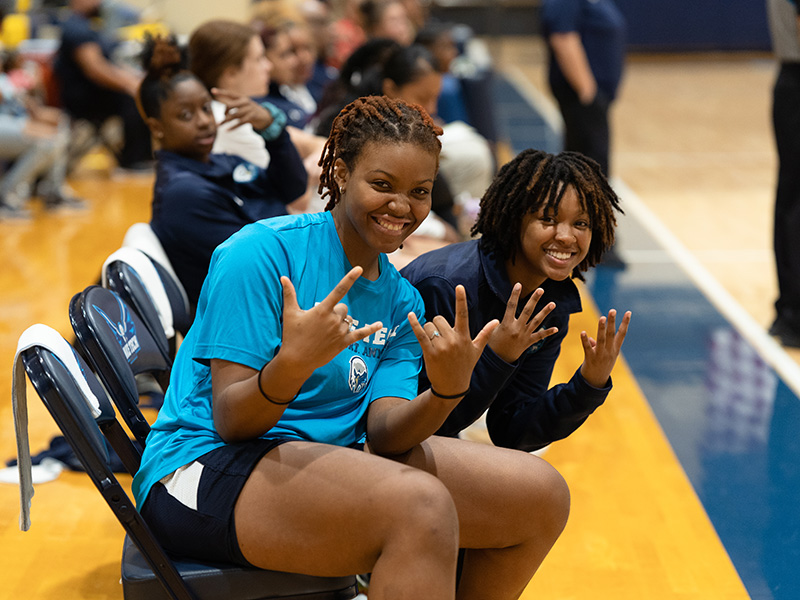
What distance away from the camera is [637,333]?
4.39 meters

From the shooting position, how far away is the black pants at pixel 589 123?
17.8ft

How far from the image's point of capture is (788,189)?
4.11 meters

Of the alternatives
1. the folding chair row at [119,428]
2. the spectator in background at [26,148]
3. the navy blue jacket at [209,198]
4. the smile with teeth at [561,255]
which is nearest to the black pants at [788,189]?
the navy blue jacket at [209,198]

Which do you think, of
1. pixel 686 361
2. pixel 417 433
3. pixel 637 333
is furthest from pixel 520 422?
pixel 637 333

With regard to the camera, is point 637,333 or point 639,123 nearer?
point 637,333

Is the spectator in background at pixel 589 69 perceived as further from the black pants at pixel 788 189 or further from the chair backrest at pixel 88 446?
the chair backrest at pixel 88 446

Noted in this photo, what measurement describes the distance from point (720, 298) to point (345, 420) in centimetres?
360

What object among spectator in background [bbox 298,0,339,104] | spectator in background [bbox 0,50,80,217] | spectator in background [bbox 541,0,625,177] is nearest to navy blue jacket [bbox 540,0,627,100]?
spectator in background [bbox 541,0,625,177]

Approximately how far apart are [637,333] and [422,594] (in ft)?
10.3

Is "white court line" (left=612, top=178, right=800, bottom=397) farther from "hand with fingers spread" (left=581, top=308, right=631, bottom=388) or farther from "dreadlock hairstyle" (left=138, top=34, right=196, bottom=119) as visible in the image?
"dreadlock hairstyle" (left=138, top=34, right=196, bottom=119)

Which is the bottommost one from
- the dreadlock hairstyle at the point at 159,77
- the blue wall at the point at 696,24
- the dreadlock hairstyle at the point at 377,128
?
the blue wall at the point at 696,24

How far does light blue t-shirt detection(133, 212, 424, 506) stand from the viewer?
5.21ft

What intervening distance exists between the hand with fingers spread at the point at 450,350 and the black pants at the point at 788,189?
2.92m

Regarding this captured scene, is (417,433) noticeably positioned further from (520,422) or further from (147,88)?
(147,88)
